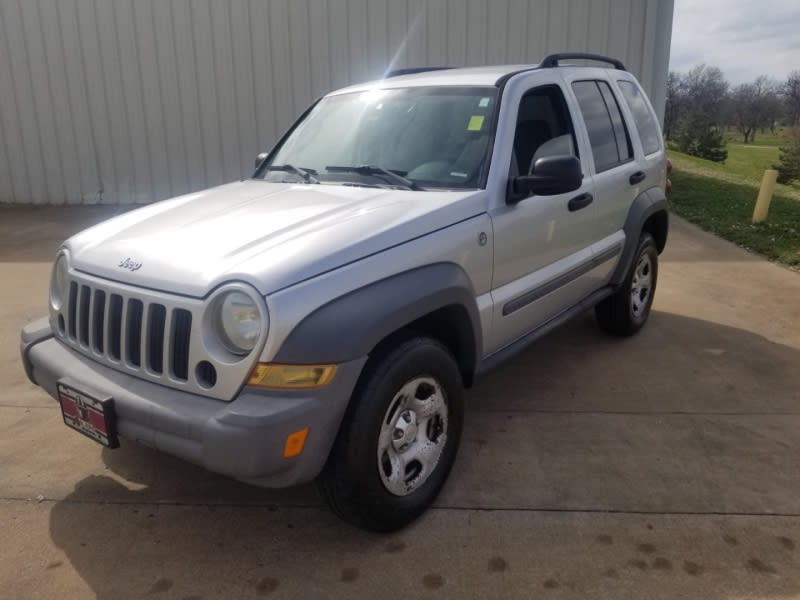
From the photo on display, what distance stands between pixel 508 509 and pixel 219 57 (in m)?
9.44

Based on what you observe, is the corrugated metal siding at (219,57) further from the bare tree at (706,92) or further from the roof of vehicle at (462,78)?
the bare tree at (706,92)

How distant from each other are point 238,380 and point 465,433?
1721mm

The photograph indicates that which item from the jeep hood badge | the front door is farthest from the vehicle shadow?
the jeep hood badge

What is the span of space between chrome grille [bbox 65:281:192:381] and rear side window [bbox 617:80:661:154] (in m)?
3.64

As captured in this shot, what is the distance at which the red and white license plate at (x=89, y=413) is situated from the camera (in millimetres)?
2477

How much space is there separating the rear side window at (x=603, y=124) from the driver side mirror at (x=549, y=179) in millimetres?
1063

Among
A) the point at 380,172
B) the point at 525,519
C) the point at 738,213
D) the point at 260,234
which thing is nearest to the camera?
the point at 260,234

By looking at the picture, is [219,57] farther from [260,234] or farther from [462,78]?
[260,234]

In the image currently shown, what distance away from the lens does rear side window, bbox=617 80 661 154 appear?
4.79 m

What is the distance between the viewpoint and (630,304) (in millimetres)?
4891

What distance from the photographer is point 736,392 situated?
415cm

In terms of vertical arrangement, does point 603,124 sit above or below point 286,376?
above

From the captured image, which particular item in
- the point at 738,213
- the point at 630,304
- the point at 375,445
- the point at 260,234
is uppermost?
the point at 260,234

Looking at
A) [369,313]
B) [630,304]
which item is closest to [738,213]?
[630,304]
